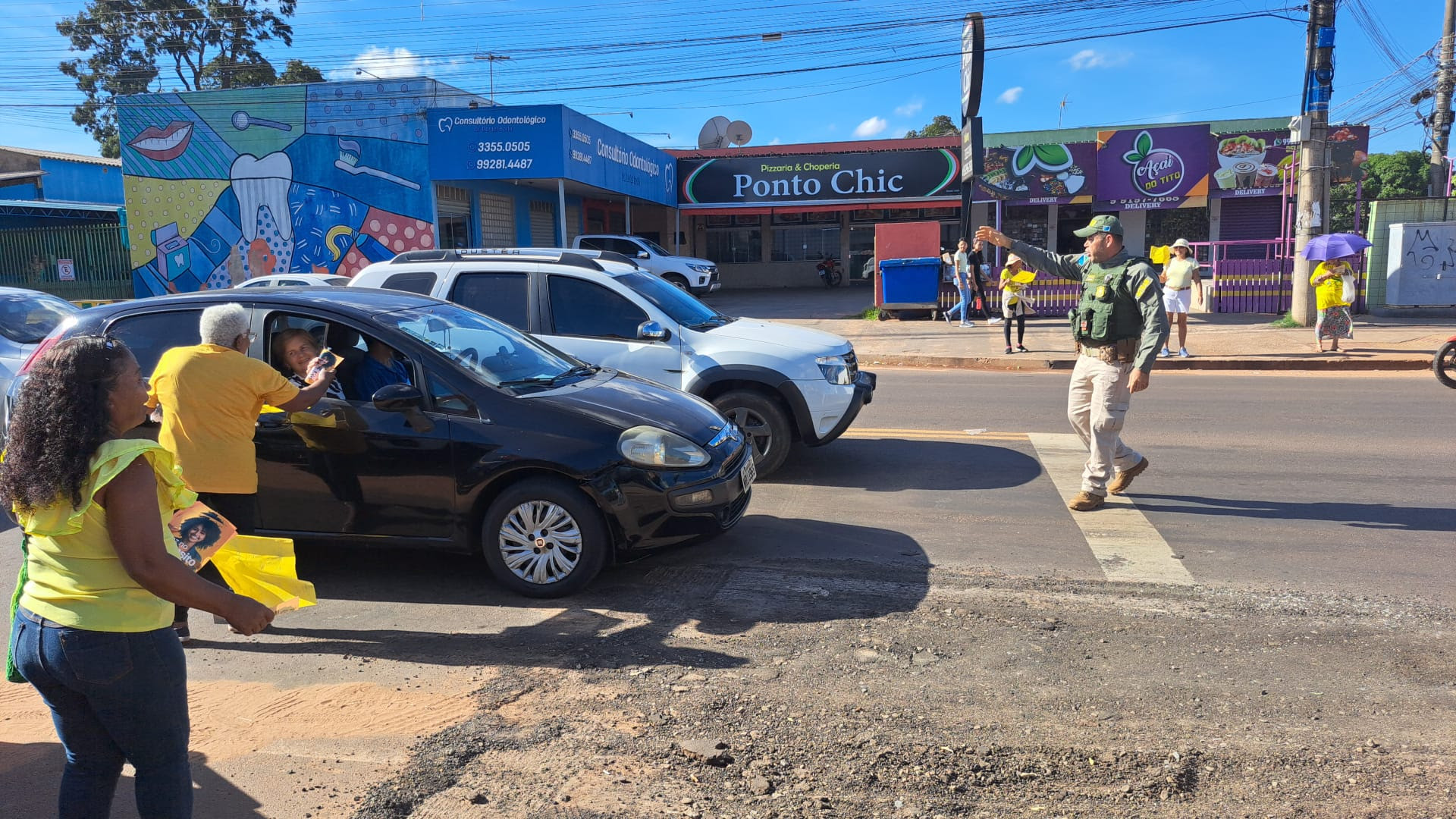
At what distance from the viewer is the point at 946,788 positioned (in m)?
3.24

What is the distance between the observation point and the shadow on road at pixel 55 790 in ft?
10.6

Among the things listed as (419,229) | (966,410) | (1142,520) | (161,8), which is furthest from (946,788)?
(161,8)

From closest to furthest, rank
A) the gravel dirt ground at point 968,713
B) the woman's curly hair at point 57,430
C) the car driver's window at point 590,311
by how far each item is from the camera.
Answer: the woman's curly hair at point 57,430 < the gravel dirt ground at point 968,713 < the car driver's window at point 590,311

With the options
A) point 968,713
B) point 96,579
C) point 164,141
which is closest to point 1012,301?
point 968,713

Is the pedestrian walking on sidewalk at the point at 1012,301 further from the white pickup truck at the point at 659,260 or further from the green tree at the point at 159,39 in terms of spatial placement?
the green tree at the point at 159,39

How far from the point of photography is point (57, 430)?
93.6 inches

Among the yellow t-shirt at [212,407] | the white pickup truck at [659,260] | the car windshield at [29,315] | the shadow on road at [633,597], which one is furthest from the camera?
the white pickup truck at [659,260]

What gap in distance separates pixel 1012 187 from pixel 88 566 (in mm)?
29010

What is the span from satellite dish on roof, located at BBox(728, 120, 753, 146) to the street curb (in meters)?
21.3

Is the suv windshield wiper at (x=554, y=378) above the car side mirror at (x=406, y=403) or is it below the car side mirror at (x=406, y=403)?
above

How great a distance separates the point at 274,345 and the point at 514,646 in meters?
2.13

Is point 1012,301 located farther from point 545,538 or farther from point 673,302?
point 545,538

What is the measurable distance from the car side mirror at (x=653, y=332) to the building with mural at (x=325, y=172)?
15.5 metres

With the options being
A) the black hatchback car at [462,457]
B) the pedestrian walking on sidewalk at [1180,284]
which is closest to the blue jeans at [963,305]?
the pedestrian walking on sidewalk at [1180,284]
